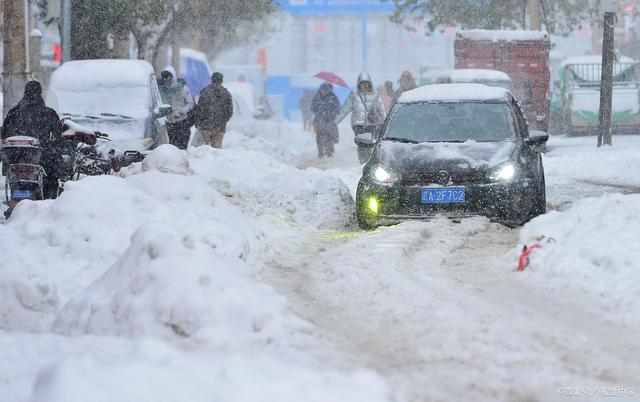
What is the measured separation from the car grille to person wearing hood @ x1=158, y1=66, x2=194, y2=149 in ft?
29.6

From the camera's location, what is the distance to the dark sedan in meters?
11.5

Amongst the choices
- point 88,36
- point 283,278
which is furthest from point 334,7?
point 283,278

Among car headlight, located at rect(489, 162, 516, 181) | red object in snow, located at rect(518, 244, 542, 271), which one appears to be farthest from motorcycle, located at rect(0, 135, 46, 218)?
red object in snow, located at rect(518, 244, 542, 271)

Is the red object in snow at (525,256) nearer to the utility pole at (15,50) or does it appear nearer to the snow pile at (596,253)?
the snow pile at (596,253)

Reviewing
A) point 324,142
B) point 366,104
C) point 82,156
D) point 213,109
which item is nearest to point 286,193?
point 82,156

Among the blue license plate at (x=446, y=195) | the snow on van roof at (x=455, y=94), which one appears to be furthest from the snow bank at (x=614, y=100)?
the blue license plate at (x=446, y=195)

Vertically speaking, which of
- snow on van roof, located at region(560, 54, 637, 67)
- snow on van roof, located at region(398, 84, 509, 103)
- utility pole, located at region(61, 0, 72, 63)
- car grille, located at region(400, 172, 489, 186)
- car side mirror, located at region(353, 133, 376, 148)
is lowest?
car grille, located at region(400, 172, 489, 186)

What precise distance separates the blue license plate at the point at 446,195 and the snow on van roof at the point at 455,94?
70.8 inches

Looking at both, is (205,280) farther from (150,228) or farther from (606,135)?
(606,135)

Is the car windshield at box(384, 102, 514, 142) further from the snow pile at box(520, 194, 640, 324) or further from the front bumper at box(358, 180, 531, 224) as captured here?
the snow pile at box(520, 194, 640, 324)

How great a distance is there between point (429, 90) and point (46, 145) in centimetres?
427

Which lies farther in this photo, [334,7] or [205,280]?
[334,7]

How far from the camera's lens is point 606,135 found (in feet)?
86.9

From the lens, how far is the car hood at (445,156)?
37.9ft
